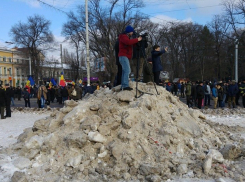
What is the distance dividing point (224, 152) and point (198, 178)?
998 millimetres

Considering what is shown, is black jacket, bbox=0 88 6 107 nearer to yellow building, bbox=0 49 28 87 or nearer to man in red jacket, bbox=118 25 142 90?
man in red jacket, bbox=118 25 142 90

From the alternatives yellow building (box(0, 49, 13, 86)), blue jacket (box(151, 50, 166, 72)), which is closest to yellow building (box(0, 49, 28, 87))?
yellow building (box(0, 49, 13, 86))

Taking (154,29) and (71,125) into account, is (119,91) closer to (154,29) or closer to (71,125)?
(71,125)

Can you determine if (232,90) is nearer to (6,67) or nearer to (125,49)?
(125,49)

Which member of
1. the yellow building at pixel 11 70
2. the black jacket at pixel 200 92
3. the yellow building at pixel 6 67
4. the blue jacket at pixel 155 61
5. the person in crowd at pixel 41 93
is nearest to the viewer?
the blue jacket at pixel 155 61

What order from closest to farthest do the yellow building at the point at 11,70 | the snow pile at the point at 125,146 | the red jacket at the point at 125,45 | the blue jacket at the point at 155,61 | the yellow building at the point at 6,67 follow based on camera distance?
1. the snow pile at the point at 125,146
2. the red jacket at the point at 125,45
3. the blue jacket at the point at 155,61
4. the yellow building at the point at 11,70
5. the yellow building at the point at 6,67

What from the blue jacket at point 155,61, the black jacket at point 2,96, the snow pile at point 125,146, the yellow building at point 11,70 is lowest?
the snow pile at point 125,146

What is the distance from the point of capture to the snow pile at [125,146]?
4133mm

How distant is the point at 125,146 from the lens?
182 inches

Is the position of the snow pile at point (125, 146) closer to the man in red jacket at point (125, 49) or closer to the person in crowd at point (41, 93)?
the man in red jacket at point (125, 49)

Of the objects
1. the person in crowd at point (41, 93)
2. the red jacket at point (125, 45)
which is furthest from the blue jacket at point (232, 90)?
the person in crowd at point (41, 93)

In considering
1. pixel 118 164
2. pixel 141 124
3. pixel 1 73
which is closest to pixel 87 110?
pixel 141 124

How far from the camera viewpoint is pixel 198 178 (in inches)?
155

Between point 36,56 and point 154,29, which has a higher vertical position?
point 154,29
